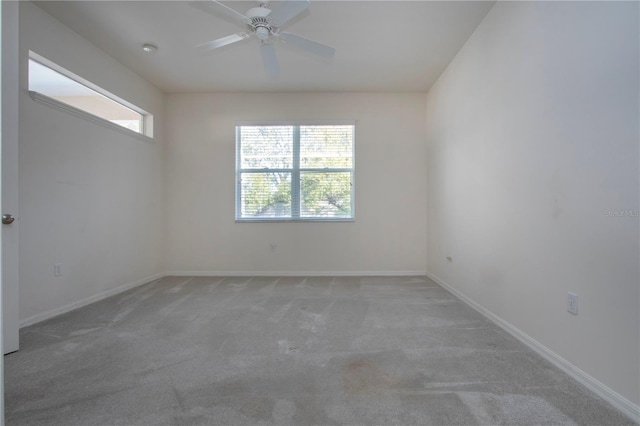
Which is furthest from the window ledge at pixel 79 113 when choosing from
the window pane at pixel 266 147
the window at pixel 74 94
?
the window pane at pixel 266 147

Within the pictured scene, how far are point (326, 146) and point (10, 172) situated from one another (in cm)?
333

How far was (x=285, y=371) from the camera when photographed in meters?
1.87

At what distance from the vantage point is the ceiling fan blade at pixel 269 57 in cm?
256

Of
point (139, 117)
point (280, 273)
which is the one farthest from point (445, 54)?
point (139, 117)

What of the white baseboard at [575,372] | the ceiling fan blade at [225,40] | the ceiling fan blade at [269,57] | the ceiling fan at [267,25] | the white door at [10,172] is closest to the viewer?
the white baseboard at [575,372]

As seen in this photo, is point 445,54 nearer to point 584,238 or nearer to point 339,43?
point 339,43

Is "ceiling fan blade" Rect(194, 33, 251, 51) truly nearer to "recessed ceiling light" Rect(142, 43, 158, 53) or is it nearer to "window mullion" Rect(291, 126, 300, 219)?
"recessed ceiling light" Rect(142, 43, 158, 53)

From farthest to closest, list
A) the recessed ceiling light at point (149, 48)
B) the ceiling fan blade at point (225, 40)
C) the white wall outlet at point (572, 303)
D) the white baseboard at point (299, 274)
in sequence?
1. the white baseboard at point (299, 274)
2. the recessed ceiling light at point (149, 48)
3. the ceiling fan blade at point (225, 40)
4. the white wall outlet at point (572, 303)

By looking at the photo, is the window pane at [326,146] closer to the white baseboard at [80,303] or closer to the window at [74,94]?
the window at [74,94]

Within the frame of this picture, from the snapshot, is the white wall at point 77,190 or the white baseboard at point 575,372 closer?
the white baseboard at point 575,372

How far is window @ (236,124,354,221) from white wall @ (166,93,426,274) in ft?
0.42

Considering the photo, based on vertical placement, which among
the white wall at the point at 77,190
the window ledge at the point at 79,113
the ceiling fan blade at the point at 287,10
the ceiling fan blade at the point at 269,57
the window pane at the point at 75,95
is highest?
the ceiling fan blade at the point at 287,10

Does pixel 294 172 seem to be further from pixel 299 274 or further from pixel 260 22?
pixel 260 22

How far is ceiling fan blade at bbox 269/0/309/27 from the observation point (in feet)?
6.86
